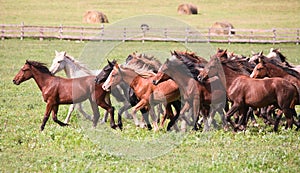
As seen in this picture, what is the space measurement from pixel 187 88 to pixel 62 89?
2884 millimetres

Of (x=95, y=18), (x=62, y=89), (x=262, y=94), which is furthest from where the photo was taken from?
(x=95, y=18)

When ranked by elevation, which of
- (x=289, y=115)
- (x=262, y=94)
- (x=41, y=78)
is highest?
(x=41, y=78)

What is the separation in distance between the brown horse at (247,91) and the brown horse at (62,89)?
2.53 meters

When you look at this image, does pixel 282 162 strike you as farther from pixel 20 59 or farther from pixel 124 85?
pixel 20 59

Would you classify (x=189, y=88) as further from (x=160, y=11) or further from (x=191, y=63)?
(x=160, y=11)

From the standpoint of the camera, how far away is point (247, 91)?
543 inches

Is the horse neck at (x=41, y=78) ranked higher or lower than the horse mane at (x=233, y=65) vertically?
lower

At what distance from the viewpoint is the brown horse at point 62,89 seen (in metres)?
14.4

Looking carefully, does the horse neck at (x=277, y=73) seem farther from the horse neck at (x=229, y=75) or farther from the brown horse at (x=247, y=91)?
the horse neck at (x=229, y=75)

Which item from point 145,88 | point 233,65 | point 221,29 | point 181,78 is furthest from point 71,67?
point 221,29

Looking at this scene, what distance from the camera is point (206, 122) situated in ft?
48.0

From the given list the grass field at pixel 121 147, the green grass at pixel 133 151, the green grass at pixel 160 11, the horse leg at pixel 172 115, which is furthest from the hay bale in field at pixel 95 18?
the horse leg at pixel 172 115

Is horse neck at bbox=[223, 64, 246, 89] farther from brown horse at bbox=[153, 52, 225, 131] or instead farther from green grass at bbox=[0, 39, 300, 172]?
green grass at bbox=[0, 39, 300, 172]

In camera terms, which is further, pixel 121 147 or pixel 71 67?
pixel 71 67
